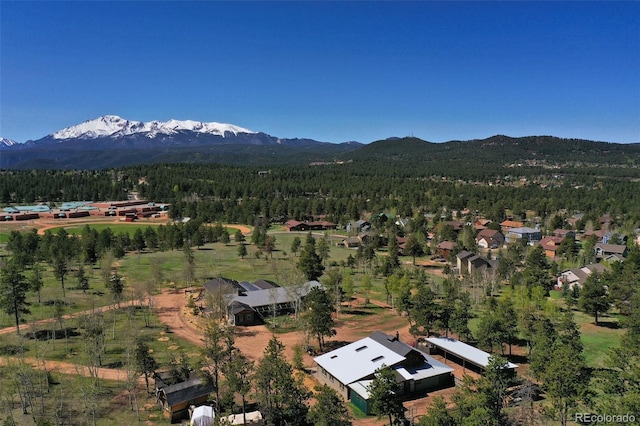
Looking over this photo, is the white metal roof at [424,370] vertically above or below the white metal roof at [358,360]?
below

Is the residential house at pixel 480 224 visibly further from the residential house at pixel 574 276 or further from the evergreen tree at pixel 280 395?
the evergreen tree at pixel 280 395

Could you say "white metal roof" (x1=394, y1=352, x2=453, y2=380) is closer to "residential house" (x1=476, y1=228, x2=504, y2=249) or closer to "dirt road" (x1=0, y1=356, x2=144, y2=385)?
"dirt road" (x1=0, y1=356, x2=144, y2=385)

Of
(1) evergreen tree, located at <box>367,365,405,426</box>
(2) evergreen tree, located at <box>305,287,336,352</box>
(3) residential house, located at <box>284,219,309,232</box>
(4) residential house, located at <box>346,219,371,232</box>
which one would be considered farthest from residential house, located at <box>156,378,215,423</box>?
(3) residential house, located at <box>284,219,309,232</box>

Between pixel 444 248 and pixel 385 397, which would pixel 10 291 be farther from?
pixel 444 248

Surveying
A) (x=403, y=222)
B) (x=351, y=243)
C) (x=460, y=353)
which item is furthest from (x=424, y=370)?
(x=403, y=222)

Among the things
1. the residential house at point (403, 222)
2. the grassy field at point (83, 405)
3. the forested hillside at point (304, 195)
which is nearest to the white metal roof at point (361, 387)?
the grassy field at point (83, 405)
